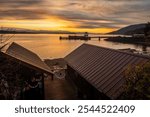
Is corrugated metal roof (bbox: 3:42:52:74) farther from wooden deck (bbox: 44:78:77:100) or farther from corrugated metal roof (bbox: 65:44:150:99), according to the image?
corrugated metal roof (bbox: 65:44:150:99)

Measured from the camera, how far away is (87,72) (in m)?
25.9

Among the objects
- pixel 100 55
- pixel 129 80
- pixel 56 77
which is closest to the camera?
pixel 129 80

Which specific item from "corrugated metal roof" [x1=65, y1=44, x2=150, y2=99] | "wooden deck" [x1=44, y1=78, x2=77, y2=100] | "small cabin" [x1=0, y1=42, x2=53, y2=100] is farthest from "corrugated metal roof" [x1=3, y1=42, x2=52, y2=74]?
"corrugated metal roof" [x1=65, y1=44, x2=150, y2=99]

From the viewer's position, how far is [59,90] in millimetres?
31406

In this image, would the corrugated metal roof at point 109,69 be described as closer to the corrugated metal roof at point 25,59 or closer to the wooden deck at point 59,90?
the wooden deck at point 59,90

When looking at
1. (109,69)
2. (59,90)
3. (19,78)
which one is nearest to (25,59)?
(19,78)

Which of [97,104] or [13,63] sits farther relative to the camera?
[13,63]

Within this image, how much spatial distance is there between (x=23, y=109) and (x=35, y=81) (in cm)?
1234

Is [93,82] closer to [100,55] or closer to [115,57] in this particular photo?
[115,57]

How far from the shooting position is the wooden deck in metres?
27.9

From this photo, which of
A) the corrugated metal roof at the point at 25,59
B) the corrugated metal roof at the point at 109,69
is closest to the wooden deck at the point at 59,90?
the corrugated metal roof at the point at 25,59

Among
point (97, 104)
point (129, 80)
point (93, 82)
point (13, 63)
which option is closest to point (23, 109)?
point (97, 104)

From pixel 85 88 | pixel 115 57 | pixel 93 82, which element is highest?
pixel 115 57

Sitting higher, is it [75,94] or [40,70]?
[40,70]
